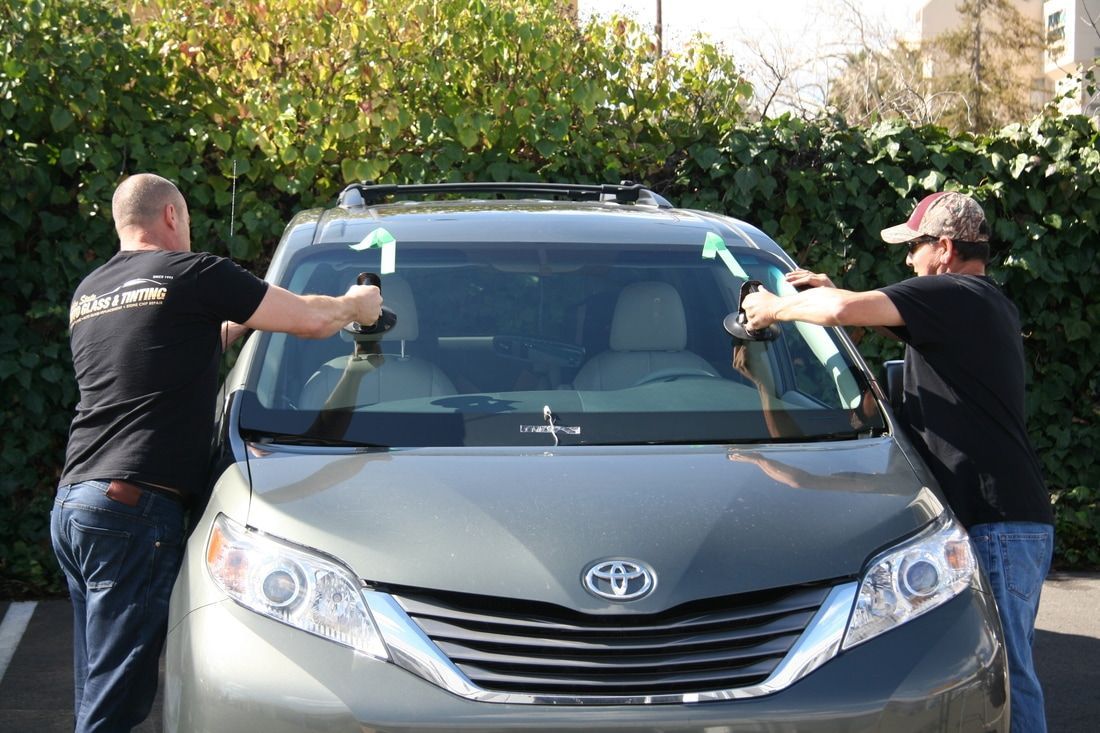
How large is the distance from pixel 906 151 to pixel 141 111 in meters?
4.01

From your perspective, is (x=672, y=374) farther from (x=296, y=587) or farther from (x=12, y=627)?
(x=12, y=627)

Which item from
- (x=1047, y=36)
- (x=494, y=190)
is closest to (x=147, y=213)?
(x=494, y=190)

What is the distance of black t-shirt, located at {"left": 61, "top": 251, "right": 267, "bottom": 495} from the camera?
3.66 m

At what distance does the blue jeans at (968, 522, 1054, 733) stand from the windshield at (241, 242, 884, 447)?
538 mm

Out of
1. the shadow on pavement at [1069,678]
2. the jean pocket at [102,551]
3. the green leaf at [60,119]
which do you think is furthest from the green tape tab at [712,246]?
the green leaf at [60,119]

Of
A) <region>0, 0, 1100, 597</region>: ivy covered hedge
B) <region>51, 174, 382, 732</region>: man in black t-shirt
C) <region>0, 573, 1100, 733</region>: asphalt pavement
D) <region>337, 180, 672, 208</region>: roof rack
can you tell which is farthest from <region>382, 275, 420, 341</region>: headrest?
<region>0, 0, 1100, 597</region>: ivy covered hedge

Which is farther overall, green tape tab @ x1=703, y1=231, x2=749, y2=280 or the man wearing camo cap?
green tape tab @ x1=703, y1=231, x2=749, y2=280

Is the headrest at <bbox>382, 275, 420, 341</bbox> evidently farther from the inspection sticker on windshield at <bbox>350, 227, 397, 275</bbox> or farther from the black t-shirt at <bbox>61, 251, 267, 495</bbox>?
the black t-shirt at <bbox>61, 251, 267, 495</bbox>

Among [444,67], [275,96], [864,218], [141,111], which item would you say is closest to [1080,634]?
[864,218]

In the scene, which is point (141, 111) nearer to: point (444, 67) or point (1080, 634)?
point (444, 67)

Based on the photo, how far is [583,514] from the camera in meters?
3.01

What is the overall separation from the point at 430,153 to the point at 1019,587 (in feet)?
13.7

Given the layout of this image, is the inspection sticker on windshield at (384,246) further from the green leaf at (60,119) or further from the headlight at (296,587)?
the green leaf at (60,119)

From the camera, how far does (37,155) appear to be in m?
6.58
